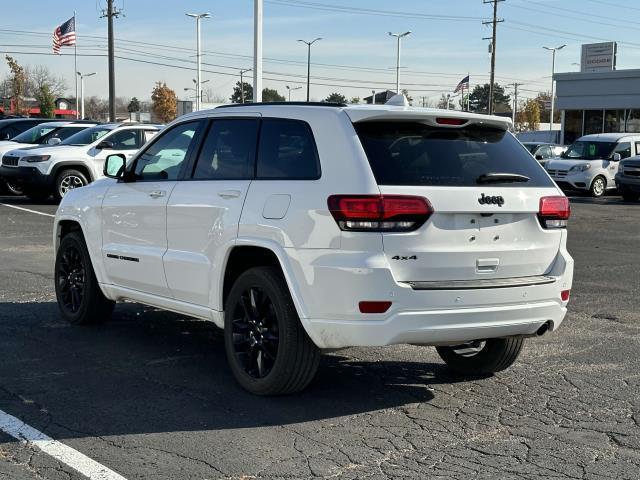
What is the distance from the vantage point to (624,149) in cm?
2714

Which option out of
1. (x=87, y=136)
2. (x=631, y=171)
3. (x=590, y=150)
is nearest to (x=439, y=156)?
(x=87, y=136)

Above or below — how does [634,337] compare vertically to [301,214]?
below

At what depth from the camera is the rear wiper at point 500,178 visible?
203 inches

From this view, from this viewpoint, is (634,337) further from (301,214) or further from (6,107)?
(6,107)

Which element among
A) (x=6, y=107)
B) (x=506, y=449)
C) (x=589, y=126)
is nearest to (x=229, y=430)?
(x=506, y=449)

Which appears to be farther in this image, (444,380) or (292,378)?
(444,380)

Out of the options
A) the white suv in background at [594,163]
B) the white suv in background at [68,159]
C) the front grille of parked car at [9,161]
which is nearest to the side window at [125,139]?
the white suv in background at [68,159]

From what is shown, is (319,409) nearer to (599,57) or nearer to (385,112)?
(385,112)

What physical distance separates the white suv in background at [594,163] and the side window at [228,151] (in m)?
22.2

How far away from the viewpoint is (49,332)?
7094 millimetres

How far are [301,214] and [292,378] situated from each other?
1.02 metres

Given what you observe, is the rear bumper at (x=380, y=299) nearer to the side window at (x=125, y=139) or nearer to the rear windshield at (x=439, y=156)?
the rear windshield at (x=439, y=156)

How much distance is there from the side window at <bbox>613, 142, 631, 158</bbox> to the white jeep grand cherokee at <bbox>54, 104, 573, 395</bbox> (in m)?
22.9

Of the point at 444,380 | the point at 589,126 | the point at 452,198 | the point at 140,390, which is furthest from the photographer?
the point at 589,126
